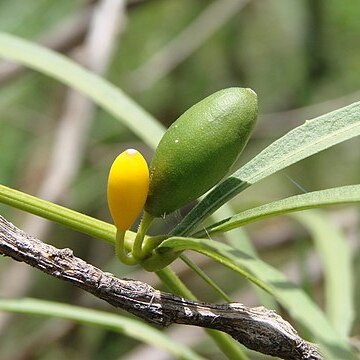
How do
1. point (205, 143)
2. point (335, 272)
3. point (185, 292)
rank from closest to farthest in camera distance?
point (205, 143) < point (185, 292) < point (335, 272)

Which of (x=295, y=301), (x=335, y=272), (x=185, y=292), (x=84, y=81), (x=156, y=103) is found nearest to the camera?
(x=295, y=301)

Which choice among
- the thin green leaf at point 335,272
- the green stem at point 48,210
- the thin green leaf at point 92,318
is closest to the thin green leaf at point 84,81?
the thin green leaf at point 92,318

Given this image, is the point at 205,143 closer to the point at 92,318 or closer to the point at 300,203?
the point at 300,203

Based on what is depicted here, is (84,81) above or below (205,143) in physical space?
above

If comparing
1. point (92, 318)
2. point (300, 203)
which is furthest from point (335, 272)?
point (300, 203)

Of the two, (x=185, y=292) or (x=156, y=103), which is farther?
(x=156, y=103)

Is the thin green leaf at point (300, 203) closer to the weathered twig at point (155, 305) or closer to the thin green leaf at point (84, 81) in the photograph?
the weathered twig at point (155, 305)

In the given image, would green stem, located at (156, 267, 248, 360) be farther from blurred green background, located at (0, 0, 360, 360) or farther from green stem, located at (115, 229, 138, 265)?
blurred green background, located at (0, 0, 360, 360)

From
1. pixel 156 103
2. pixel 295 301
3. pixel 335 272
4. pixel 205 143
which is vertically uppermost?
pixel 156 103
